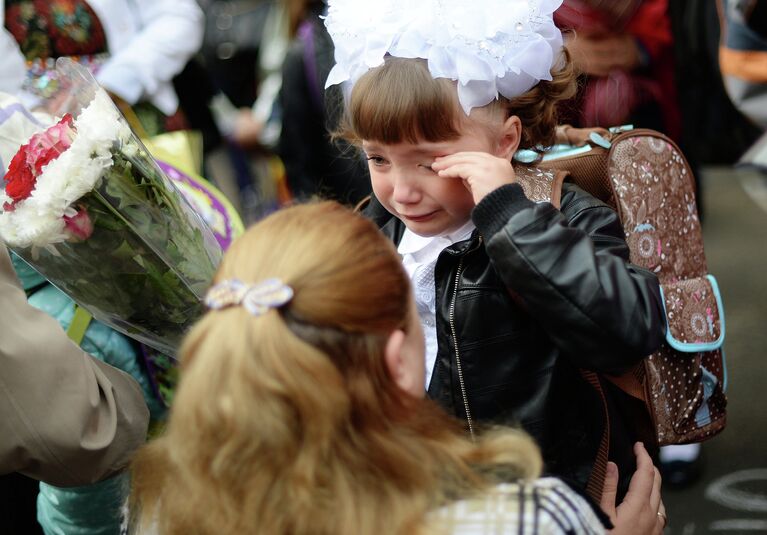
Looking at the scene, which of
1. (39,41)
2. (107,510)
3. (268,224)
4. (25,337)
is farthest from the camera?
(39,41)

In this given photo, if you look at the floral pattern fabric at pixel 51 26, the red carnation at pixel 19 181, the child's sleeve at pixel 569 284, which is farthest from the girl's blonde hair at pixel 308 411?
the floral pattern fabric at pixel 51 26

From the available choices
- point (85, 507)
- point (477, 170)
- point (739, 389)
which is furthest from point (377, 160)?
point (739, 389)

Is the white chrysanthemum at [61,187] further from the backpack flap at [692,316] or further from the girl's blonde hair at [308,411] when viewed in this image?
the backpack flap at [692,316]

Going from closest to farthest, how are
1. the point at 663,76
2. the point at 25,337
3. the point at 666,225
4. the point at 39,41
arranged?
the point at 25,337 < the point at 666,225 < the point at 39,41 < the point at 663,76

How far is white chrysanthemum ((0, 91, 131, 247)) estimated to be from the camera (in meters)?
1.76

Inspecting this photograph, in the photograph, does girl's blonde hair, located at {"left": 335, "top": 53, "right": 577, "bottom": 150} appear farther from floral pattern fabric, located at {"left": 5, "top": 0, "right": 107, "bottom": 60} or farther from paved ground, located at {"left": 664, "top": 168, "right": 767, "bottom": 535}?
floral pattern fabric, located at {"left": 5, "top": 0, "right": 107, "bottom": 60}

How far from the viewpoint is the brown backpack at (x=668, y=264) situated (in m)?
2.09

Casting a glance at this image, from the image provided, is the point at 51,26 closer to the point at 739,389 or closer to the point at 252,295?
the point at 252,295

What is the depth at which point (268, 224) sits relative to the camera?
1.44 metres

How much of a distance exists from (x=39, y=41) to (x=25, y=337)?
7.27 feet

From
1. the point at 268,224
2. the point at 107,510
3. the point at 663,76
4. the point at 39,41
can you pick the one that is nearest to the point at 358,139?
the point at 268,224

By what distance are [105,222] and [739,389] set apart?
3144 mm

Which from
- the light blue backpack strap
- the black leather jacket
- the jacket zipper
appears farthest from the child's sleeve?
the light blue backpack strap

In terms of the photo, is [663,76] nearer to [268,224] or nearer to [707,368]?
[707,368]
